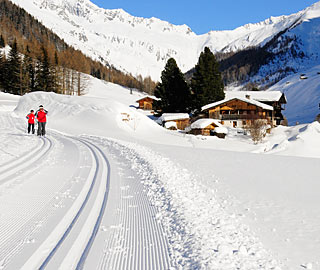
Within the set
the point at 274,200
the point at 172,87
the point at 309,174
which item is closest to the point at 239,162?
the point at 309,174

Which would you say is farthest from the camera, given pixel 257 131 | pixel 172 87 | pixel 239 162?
pixel 172 87

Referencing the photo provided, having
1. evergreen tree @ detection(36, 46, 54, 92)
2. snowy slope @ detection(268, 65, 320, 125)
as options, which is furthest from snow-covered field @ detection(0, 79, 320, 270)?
snowy slope @ detection(268, 65, 320, 125)

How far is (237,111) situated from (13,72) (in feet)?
152

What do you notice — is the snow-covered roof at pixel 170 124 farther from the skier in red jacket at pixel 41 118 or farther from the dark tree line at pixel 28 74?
the dark tree line at pixel 28 74

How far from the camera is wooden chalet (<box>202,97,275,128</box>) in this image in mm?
41438

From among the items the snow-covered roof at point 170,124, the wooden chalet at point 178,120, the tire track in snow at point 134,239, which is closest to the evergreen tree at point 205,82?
the wooden chalet at point 178,120

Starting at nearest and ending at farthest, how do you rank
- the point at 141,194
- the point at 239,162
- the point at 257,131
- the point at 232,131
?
the point at 141,194, the point at 239,162, the point at 257,131, the point at 232,131

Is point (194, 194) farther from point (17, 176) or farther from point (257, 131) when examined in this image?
point (257, 131)

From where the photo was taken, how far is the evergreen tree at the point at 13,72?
2015 inches

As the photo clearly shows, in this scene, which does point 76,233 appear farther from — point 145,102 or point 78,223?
point 145,102

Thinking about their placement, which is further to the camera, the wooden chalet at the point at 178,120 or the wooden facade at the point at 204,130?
the wooden chalet at the point at 178,120

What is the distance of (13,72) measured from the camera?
5200cm

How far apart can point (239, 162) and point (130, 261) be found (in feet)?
23.4

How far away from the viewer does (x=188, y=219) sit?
408cm
